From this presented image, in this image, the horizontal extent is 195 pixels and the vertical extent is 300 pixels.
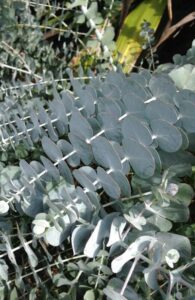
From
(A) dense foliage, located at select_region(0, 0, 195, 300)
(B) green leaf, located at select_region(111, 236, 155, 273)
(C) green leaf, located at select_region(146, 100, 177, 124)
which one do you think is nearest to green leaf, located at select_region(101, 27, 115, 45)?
(A) dense foliage, located at select_region(0, 0, 195, 300)

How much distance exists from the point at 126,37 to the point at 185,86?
0.78 meters

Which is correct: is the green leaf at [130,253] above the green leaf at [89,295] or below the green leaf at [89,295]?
above

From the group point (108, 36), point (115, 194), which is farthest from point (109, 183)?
point (108, 36)

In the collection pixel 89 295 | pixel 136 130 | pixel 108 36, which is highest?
pixel 136 130

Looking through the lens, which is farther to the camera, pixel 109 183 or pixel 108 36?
pixel 108 36

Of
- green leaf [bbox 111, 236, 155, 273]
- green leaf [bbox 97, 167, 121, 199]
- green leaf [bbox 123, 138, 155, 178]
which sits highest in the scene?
green leaf [bbox 123, 138, 155, 178]

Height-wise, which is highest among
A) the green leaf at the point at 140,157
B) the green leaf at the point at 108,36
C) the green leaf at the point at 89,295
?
the green leaf at the point at 140,157

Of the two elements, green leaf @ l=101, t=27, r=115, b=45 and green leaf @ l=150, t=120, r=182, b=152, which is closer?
green leaf @ l=150, t=120, r=182, b=152

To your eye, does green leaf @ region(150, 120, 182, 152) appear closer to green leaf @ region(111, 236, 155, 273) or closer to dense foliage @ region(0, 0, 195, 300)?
dense foliage @ region(0, 0, 195, 300)

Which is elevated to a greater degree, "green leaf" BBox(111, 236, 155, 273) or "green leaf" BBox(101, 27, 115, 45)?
"green leaf" BBox(101, 27, 115, 45)

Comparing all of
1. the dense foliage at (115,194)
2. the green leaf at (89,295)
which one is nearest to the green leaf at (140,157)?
the dense foliage at (115,194)

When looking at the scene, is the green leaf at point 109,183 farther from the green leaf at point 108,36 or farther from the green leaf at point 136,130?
the green leaf at point 108,36

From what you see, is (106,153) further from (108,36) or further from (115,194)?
(108,36)

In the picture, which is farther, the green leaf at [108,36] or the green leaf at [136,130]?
the green leaf at [108,36]
